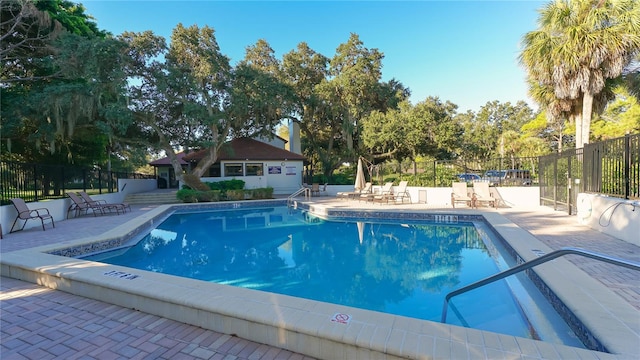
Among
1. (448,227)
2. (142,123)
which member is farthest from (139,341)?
(142,123)

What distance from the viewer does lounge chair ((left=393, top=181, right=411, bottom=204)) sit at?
13.8m

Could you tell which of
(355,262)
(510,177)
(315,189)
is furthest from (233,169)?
(510,177)

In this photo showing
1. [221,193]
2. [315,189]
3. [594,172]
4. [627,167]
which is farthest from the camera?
[315,189]

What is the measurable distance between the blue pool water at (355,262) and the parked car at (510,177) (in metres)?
4.70

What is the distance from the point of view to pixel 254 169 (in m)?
Answer: 20.7

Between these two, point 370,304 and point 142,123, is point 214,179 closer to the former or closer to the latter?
point 142,123

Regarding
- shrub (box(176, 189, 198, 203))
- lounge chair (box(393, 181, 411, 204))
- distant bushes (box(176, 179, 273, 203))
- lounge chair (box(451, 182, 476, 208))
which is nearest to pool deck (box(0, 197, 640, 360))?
lounge chair (box(451, 182, 476, 208))

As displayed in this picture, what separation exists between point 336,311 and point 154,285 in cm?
215

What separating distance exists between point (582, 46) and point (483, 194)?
587 cm

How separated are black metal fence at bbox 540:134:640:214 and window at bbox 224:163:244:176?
54.6 feet

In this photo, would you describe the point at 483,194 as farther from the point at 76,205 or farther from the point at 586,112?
the point at 76,205

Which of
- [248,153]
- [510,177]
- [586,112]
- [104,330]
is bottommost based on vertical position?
[104,330]

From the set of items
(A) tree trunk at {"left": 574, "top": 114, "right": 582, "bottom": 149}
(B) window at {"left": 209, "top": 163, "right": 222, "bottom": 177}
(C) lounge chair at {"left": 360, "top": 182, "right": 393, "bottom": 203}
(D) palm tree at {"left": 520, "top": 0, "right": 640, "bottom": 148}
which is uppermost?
(D) palm tree at {"left": 520, "top": 0, "right": 640, "bottom": 148}

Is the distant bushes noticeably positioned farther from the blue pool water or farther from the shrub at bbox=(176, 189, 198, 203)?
the blue pool water
